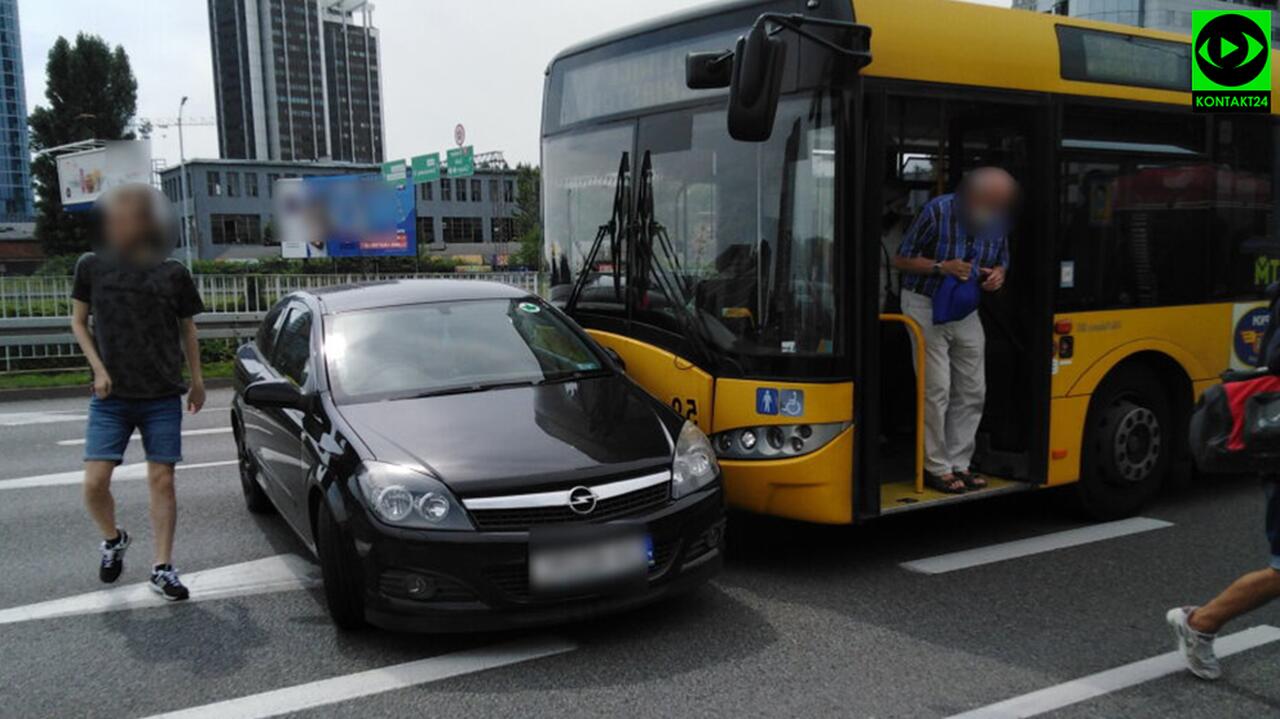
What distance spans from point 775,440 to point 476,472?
162cm

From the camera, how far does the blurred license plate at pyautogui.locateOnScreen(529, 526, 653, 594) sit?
12.5ft

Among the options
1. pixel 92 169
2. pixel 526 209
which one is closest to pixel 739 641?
pixel 92 169

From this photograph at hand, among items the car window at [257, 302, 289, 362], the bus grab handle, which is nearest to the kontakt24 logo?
the bus grab handle

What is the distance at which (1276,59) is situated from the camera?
6.75 meters

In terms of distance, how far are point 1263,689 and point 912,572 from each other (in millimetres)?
1676

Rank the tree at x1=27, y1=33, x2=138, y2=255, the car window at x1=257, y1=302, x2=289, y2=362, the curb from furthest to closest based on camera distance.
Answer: the tree at x1=27, y1=33, x2=138, y2=255
the curb
the car window at x1=257, y1=302, x2=289, y2=362

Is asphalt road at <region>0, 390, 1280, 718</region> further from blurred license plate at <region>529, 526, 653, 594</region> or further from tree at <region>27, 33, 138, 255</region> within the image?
tree at <region>27, 33, 138, 255</region>

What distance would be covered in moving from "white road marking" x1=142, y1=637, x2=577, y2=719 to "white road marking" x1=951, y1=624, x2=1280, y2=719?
1699mm

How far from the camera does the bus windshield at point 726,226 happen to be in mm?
4723

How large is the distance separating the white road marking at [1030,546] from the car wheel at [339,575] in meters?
2.78

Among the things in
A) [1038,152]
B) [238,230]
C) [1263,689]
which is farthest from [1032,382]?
[238,230]

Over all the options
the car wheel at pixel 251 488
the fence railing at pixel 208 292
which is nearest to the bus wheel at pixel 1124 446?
the car wheel at pixel 251 488

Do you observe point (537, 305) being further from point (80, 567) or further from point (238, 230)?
point (238, 230)

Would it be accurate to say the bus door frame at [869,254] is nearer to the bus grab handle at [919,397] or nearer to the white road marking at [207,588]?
the bus grab handle at [919,397]
